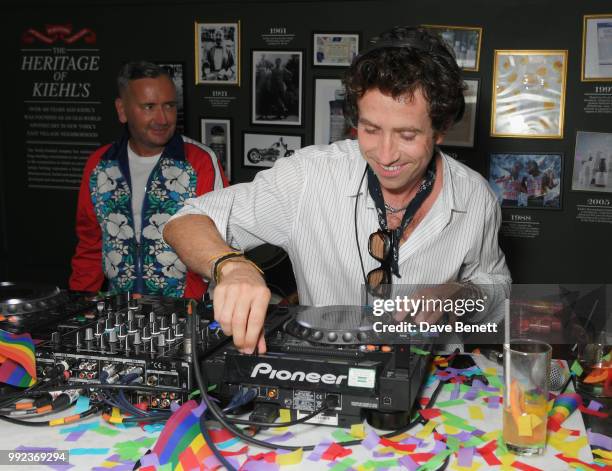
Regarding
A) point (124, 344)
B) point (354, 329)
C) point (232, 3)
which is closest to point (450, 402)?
point (354, 329)

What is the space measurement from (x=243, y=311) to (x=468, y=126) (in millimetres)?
2189

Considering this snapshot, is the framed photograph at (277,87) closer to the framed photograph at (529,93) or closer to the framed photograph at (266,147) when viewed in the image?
the framed photograph at (266,147)

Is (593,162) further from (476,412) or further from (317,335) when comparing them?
(317,335)

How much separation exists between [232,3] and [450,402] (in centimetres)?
259

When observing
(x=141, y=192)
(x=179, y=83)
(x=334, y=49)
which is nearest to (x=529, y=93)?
(x=334, y=49)

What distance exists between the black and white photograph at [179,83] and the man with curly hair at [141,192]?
0.22 meters

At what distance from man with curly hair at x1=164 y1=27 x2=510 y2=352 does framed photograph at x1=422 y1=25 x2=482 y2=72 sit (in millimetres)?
1242

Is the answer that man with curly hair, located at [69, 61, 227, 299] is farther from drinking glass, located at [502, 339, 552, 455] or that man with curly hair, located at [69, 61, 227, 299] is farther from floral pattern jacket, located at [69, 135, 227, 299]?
drinking glass, located at [502, 339, 552, 455]

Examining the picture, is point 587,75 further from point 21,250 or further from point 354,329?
point 21,250

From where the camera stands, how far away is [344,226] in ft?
6.23

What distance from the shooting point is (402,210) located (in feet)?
6.40

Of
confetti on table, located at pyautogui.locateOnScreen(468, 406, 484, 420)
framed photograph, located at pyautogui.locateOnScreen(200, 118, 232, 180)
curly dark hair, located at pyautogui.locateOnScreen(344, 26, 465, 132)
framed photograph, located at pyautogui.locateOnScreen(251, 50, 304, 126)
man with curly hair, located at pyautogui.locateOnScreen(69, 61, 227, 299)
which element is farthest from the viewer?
framed photograph, located at pyautogui.locateOnScreen(200, 118, 232, 180)

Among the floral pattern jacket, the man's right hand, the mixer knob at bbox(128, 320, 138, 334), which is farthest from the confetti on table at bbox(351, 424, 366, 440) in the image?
the floral pattern jacket

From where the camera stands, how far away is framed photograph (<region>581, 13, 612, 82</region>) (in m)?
2.90
